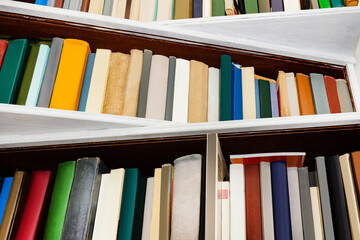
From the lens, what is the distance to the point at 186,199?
3.02 ft

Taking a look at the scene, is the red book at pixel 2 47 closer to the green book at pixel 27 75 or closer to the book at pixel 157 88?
the green book at pixel 27 75

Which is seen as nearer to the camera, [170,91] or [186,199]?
[186,199]

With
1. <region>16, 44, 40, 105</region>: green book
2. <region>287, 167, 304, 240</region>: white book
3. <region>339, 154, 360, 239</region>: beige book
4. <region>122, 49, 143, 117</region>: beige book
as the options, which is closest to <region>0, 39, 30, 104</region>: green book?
<region>16, 44, 40, 105</region>: green book

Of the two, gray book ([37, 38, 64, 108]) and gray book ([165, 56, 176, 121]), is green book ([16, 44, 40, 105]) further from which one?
gray book ([165, 56, 176, 121])

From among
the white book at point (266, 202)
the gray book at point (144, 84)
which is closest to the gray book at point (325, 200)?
the white book at point (266, 202)

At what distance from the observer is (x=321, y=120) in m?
1.02

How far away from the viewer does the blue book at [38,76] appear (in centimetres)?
109

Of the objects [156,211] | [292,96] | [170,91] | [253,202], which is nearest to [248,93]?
[292,96]

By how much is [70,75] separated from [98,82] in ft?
0.33

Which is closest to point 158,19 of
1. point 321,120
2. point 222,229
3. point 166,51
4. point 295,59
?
point 166,51

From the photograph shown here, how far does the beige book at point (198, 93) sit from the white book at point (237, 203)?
21 cm

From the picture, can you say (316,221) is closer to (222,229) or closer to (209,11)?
(222,229)

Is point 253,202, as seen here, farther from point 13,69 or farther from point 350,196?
A: point 13,69

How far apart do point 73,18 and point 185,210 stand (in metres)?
0.80
